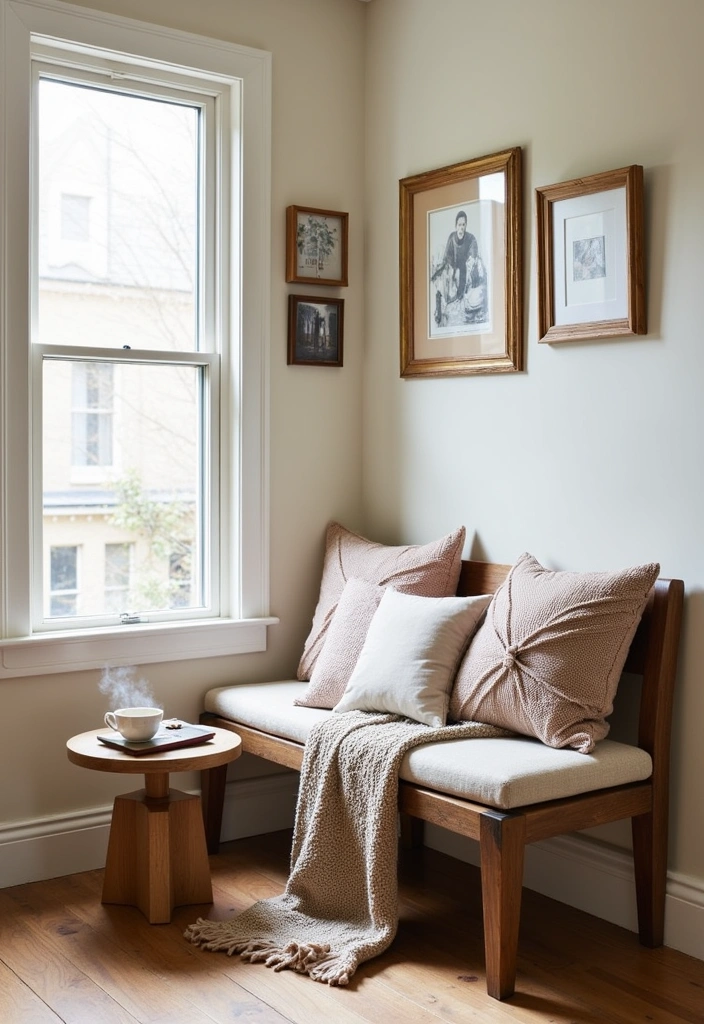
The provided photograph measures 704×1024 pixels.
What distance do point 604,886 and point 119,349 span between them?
2.10m

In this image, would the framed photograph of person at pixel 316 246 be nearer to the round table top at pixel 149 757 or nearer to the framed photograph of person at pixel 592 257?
the framed photograph of person at pixel 592 257

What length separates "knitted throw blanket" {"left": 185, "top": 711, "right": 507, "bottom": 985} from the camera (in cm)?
264

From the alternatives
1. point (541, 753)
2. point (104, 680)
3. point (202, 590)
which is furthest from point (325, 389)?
point (541, 753)

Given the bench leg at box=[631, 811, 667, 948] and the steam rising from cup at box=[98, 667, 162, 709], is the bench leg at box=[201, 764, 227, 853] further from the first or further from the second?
the bench leg at box=[631, 811, 667, 948]

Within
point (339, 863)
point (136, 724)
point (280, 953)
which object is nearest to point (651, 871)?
point (339, 863)

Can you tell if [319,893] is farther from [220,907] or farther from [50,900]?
[50,900]

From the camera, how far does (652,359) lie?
279cm

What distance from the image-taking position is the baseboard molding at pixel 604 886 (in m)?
2.71

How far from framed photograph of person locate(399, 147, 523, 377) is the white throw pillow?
2.49 feet

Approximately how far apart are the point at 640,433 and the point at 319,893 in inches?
56.8

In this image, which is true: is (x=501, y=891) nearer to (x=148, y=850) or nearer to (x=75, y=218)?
(x=148, y=850)

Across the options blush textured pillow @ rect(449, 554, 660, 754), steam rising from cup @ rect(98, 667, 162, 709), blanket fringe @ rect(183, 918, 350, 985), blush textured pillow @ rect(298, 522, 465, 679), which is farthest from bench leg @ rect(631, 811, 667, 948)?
steam rising from cup @ rect(98, 667, 162, 709)

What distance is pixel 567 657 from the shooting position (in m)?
2.66

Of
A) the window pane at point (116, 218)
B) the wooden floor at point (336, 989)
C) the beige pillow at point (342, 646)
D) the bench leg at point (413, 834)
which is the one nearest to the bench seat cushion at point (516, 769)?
the wooden floor at point (336, 989)
